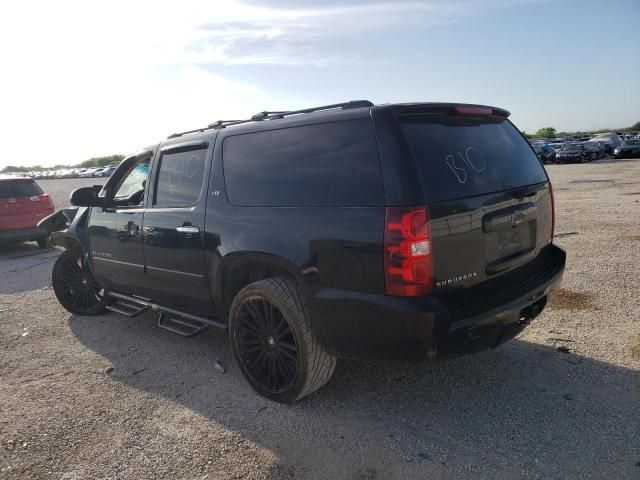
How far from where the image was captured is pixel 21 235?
9.91 m

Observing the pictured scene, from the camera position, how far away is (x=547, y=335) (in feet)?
13.7

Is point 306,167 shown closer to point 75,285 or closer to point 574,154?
point 75,285

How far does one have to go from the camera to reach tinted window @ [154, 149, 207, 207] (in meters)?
3.88

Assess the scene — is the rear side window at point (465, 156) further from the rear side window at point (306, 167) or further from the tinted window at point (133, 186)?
the tinted window at point (133, 186)

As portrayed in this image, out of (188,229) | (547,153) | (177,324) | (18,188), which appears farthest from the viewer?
(547,153)

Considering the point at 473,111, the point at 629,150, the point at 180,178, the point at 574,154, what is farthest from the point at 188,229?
the point at 629,150

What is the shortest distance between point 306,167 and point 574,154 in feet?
124

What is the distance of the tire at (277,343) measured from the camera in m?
3.08

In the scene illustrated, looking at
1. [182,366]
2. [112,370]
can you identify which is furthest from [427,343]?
[112,370]

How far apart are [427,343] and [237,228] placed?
152 cm

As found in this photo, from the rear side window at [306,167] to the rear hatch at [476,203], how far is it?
0.28 meters

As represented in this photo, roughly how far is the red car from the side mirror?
5.99 m

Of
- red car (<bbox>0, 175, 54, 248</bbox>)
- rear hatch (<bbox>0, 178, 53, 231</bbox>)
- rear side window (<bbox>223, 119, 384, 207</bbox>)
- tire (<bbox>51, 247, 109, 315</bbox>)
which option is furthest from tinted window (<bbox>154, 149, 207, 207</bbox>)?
rear hatch (<bbox>0, 178, 53, 231</bbox>)

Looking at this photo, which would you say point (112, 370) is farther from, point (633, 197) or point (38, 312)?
point (633, 197)
